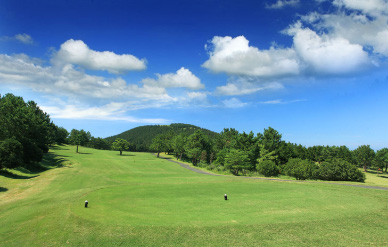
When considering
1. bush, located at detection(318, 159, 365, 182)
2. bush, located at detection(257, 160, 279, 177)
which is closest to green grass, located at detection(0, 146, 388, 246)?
bush, located at detection(318, 159, 365, 182)

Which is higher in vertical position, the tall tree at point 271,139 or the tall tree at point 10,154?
the tall tree at point 271,139

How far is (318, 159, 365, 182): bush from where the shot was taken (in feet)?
170

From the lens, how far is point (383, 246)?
12.5 meters

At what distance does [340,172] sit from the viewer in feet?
172

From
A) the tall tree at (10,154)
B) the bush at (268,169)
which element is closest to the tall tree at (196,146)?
the bush at (268,169)

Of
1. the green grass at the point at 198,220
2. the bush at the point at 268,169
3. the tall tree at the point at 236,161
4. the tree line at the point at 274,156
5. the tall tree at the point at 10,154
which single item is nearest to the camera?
the green grass at the point at 198,220

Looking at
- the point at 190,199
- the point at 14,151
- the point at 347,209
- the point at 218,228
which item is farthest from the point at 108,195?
the point at 14,151

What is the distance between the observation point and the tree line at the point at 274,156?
54553mm

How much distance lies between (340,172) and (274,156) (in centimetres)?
2524

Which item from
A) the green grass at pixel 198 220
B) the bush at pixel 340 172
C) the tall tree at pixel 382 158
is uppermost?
the tall tree at pixel 382 158

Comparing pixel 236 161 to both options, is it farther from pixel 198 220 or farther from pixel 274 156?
pixel 198 220

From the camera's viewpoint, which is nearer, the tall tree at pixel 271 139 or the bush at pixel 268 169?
the bush at pixel 268 169

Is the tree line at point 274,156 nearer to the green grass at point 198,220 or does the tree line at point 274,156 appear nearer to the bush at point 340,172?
the bush at point 340,172

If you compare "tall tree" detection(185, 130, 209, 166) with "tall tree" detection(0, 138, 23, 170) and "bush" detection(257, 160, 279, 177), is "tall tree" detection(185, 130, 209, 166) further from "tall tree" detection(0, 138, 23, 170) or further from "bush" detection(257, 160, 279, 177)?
"tall tree" detection(0, 138, 23, 170)
